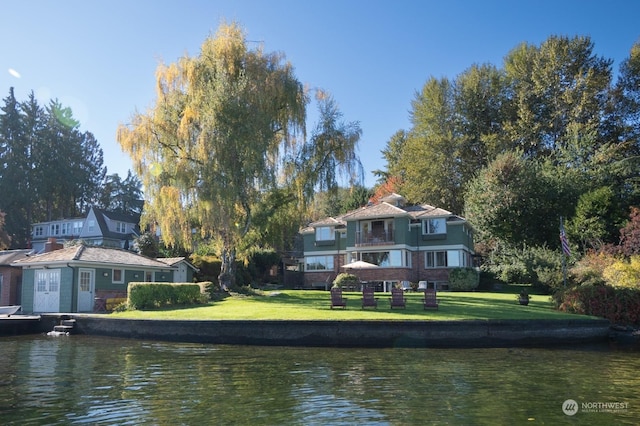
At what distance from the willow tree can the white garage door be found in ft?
20.6

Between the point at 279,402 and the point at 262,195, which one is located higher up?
the point at 262,195

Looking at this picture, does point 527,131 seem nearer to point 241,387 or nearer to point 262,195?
point 262,195

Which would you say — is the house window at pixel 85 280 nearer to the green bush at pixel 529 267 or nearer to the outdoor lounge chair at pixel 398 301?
the outdoor lounge chair at pixel 398 301

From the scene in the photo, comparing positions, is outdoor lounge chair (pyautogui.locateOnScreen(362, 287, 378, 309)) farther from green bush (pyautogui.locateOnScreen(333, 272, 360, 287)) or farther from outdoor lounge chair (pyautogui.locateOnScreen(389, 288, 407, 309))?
green bush (pyautogui.locateOnScreen(333, 272, 360, 287))

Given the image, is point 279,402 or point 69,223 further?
point 69,223

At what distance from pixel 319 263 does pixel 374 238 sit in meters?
6.13

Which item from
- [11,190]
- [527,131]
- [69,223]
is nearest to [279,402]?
[527,131]

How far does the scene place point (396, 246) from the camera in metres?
42.9

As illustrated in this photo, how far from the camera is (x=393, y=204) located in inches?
1916

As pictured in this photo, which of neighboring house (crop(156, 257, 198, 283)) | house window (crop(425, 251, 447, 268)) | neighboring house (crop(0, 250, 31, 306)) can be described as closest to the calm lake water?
neighboring house (crop(0, 250, 31, 306))

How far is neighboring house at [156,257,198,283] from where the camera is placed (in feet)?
122

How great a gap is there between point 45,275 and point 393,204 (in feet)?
98.5

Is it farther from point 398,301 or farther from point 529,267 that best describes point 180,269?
point 529,267

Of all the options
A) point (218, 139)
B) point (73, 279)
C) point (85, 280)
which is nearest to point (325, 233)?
point (218, 139)
